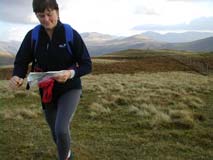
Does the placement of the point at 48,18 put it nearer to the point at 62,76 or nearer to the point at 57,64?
the point at 57,64

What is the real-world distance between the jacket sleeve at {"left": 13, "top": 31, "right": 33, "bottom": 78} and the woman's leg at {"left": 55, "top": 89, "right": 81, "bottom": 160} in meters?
0.55

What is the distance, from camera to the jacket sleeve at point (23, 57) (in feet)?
15.5

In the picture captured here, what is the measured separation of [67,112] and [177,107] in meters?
9.47

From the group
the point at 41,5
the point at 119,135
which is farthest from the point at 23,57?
the point at 119,135

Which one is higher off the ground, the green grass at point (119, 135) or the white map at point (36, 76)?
the white map at point (36, 76)

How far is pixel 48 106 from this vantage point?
494 cm

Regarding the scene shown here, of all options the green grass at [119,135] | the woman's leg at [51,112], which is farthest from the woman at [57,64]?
the green grass at [119,135]

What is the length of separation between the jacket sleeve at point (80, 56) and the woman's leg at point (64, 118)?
0.97 feet

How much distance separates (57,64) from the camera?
467 cm

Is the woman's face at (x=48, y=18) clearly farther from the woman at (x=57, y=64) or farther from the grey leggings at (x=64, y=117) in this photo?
the grey leggings at (x=64, y=117)

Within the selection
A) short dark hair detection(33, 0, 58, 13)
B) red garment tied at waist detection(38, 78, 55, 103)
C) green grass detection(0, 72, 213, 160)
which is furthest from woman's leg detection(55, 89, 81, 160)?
green grass detection(0, 72, 213, 160)

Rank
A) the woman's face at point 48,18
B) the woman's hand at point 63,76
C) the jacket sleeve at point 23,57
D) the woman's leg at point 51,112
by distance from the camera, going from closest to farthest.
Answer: the woman's hand at point 63,76 → the woman's face at point 48,18 → the jacket sleeve at point 23,57 → the woman's leg at point 51,112

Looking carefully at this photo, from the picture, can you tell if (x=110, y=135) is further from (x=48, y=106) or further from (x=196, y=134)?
(x=48, y=106)

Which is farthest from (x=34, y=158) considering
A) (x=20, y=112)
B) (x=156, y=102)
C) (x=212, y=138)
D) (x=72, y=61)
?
(x=156, y=102)
